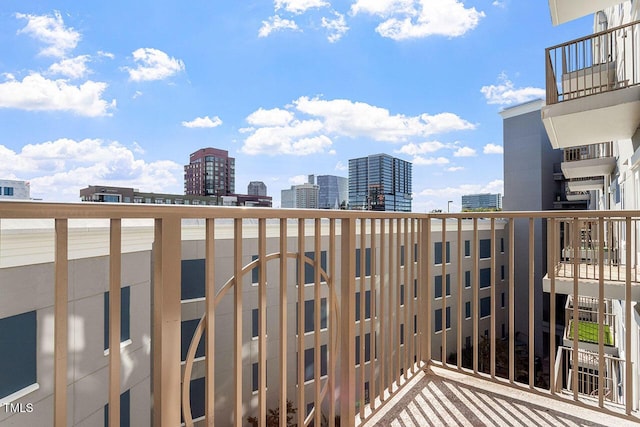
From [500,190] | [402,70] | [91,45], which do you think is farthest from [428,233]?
[91,45]

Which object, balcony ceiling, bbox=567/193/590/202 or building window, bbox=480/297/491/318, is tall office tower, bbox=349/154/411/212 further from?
balcony ceiling, bbox=567/193/590/202

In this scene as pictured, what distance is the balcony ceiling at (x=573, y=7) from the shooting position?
3.92 m

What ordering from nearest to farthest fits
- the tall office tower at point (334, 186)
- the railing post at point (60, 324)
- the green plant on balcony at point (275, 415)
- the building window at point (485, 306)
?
1. the railing post at point (60, 324)
2. the green plant on balcony at point (275, 415)
3. the building window at point (485, 306)
4. the tall office tower at point (334, 186)

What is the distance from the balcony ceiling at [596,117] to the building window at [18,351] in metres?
6.46

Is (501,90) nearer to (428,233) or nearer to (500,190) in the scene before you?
(500,190)

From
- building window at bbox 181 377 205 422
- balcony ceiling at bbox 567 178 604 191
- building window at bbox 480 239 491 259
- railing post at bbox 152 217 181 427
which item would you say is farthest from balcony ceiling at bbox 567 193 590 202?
railing post at bbox 152 217 181 427

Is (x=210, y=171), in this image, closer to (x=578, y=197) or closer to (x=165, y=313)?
(x=578, y=197)

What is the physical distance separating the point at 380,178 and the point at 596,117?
16917mm

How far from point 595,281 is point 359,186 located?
1792 cm

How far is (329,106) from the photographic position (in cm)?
2453

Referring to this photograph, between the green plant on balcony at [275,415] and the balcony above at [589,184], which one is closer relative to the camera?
the green plant on balcony at [275,415]

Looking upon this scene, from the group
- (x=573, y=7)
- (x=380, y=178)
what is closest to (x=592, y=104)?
(x=573, y=7)

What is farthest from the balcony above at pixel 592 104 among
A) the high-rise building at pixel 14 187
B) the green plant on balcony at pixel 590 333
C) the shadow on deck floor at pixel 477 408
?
the high-rise building at pixel 14 187

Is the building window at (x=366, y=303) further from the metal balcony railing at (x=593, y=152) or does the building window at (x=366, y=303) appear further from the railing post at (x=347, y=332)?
the metal balcony railing at (x=593, y=152)
